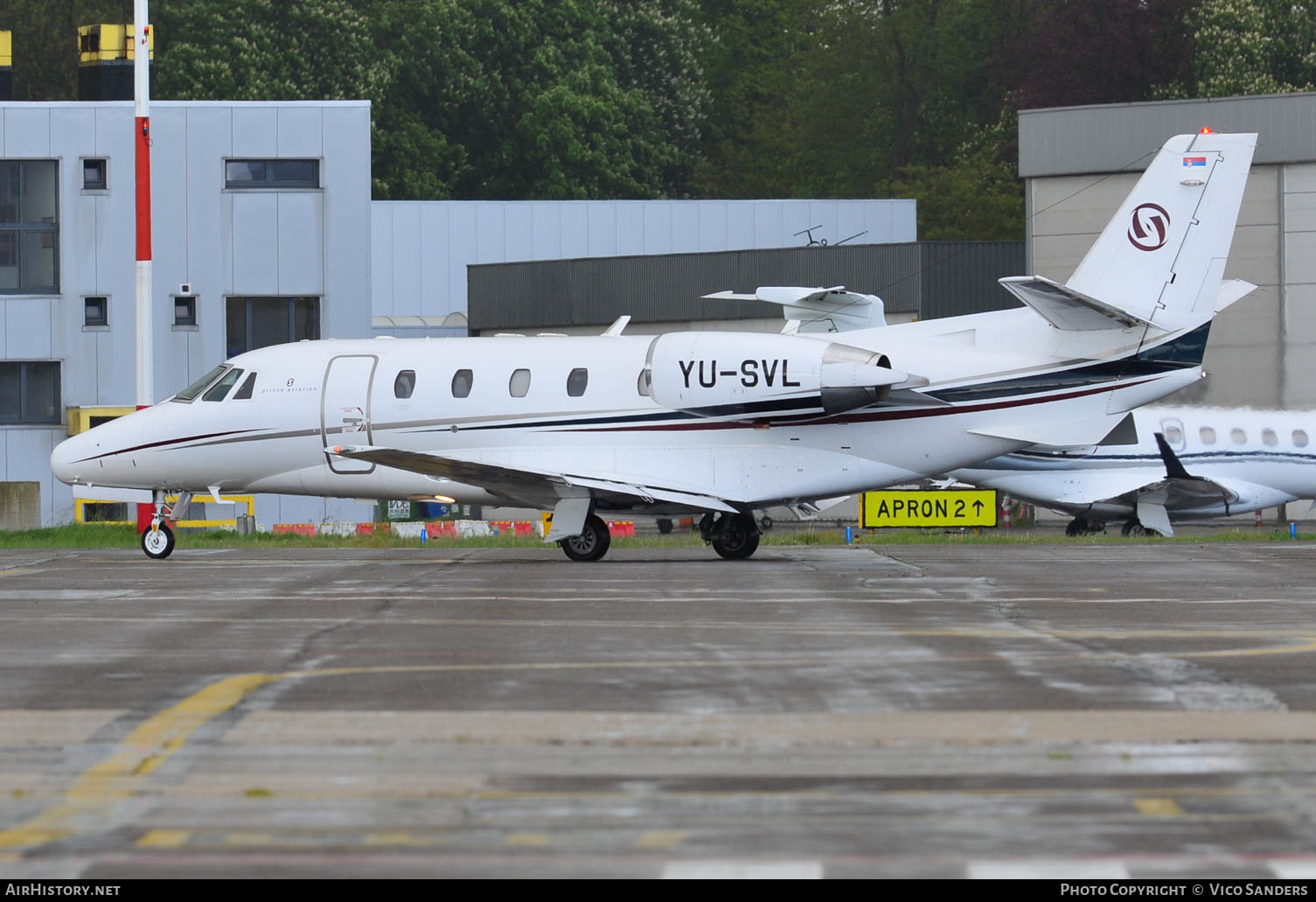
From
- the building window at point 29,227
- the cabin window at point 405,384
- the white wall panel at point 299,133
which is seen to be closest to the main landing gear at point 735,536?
the cabin window at point 405,384

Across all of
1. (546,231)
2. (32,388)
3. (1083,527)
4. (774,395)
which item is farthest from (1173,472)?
(546,231)

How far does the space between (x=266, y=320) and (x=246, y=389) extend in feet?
70.9

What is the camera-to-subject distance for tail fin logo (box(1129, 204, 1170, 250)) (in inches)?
950

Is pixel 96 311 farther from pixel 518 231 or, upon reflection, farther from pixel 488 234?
pixel 518 231

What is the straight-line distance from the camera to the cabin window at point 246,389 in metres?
26.5

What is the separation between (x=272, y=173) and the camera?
47031mm

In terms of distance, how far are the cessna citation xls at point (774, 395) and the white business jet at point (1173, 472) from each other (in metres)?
12.7

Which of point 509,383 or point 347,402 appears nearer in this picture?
point 509,383

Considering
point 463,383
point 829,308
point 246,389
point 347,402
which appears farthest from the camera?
point 829,308

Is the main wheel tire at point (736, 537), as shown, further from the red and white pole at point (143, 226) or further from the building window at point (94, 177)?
the building window at point (94, 177)

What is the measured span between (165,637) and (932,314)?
3789 centimetres

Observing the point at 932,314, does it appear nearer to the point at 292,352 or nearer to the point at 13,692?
the point at 292,352

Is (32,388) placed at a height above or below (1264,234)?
below

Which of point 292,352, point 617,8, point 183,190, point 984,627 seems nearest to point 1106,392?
point 984,627
